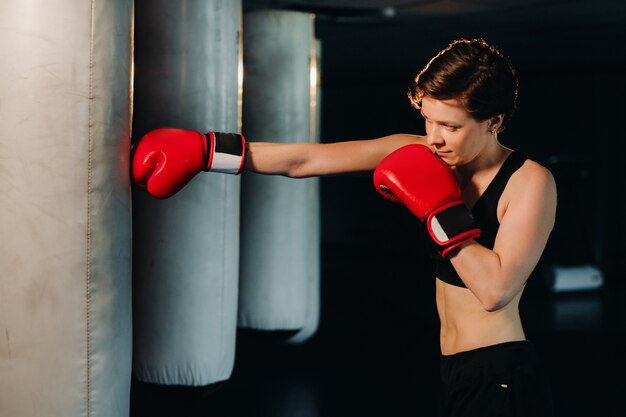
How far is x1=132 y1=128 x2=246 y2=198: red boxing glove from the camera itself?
1.65 metres

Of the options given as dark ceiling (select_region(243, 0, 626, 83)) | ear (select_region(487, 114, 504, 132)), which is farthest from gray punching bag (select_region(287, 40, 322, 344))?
ear (select_region(487, 114, 504, 132))

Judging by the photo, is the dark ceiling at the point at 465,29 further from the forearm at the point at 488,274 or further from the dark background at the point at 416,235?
the forearm at the point at 488,274

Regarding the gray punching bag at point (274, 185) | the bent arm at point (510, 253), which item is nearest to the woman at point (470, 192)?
the bent arm at point (510, 253)

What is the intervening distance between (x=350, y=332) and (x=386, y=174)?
9.49ft

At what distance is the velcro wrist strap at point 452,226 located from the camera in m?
1.41

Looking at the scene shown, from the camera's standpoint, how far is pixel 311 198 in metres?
3.62

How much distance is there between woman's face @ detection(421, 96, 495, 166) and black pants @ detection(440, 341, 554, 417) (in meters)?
0.43

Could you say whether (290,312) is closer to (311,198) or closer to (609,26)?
(311,198)

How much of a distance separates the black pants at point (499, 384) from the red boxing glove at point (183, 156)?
0.68 meters

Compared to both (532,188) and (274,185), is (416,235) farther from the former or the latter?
(532,188)

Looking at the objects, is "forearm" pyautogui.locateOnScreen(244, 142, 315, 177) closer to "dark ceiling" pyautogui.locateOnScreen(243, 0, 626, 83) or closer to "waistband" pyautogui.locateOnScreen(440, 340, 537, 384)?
"waistband" pyautogui.locateOnScreen(440, 340, 537, 384)

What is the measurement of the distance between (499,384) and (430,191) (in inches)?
17.2

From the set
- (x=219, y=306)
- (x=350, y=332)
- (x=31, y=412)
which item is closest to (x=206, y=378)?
(x=219, y=306)

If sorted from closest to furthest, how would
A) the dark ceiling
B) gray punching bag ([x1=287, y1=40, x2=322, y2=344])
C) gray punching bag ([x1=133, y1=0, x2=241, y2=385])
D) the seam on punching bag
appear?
the seam on punching bag < gray punching bag ([x1=133, y1=0, x2=241, y2=385]) < gray punching bag ([x1=287, y1=40, x2=322, y2=344]) < the dark ceiling
